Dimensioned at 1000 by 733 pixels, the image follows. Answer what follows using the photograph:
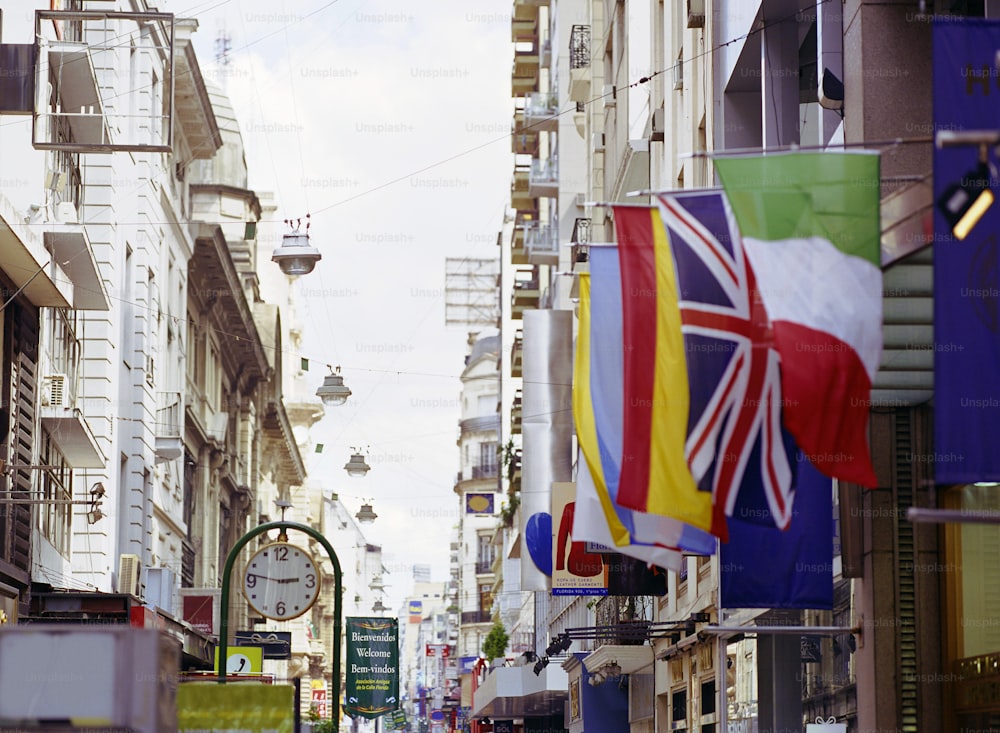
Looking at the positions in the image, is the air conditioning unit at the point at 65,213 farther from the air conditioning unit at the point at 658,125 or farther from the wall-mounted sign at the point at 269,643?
the wall-mounted sign at the point at 269,643

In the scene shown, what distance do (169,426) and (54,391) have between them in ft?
49.9

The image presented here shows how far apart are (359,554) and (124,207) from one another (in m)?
156

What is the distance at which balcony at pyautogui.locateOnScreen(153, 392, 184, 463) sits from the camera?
137 ft

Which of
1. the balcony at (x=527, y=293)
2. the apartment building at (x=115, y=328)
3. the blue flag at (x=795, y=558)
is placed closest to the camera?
the blue flag at (x=795, y=558)

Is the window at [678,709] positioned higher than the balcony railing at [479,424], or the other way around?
the balcony railing at [479,424]

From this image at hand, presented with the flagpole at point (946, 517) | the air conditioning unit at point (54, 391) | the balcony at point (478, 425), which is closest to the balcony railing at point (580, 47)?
the air conditioning unit at point (54, 391)

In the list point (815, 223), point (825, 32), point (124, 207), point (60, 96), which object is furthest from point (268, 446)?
point (815, 223)

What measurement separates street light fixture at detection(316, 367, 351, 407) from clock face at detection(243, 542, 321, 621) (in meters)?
22.9

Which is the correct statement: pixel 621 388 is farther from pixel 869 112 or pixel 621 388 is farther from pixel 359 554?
pixel 359 554

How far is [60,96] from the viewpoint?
28.5 metres

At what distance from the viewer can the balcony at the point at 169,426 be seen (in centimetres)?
4182

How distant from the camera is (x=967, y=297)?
10.7m

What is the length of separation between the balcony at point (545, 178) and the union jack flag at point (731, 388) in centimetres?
4136

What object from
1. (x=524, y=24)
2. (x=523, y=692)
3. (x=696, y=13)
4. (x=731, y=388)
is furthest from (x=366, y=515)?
(x=731, y=388)
